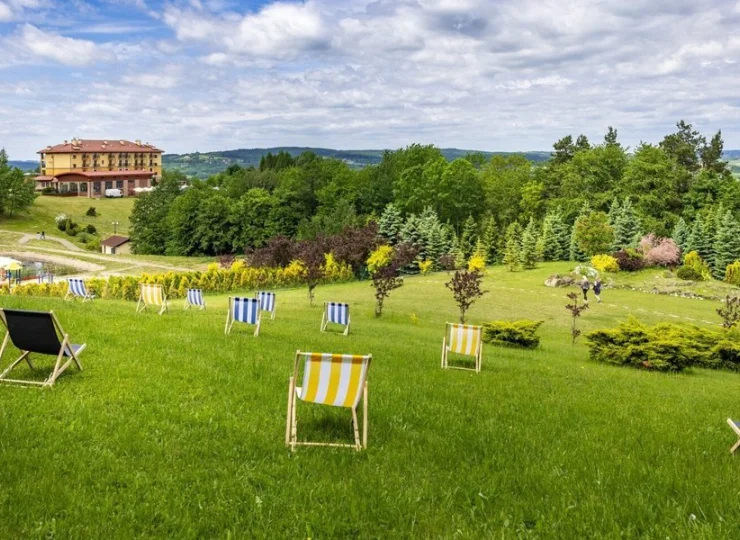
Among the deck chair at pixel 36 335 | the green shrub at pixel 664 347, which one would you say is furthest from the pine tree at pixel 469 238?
the deck chair at pixel 36 335

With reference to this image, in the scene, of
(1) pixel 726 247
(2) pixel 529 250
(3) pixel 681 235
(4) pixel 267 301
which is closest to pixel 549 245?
(2) pixel 529 250

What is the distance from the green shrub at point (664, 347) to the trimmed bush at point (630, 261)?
67.9 ft

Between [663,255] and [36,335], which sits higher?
[36,335]

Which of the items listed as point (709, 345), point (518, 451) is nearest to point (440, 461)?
point (518, 451)

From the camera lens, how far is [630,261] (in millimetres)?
34812

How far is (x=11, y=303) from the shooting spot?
476 inches

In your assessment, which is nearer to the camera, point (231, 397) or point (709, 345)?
point (231, 397)

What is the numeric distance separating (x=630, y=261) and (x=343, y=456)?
34.1 meters

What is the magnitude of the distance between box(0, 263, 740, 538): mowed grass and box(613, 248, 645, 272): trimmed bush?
27.6 m

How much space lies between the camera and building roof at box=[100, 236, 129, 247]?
66.5 metres

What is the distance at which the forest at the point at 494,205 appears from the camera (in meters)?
42.0

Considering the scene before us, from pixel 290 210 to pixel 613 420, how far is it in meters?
68.6

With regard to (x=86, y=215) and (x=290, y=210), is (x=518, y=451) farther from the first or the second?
(x=86, y=215)

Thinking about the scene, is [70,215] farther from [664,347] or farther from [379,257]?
[664,347]
